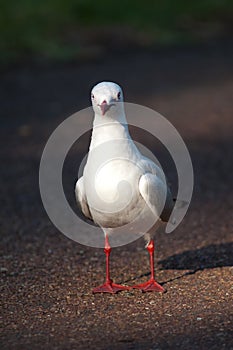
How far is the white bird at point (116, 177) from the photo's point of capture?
4.48 metres

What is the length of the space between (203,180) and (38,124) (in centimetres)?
282

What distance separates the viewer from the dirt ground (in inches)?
158

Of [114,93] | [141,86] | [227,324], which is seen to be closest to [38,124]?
[141,86]

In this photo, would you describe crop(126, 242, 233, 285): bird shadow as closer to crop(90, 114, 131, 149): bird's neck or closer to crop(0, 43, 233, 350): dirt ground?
crop(0, 43, 233, 350): dirt ground

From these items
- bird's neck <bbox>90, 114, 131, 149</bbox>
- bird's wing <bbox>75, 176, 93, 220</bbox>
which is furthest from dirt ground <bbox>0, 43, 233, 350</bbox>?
bird's neck <bbox>90, 114, 131, 149</bbox>

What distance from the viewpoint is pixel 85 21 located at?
53.0ft

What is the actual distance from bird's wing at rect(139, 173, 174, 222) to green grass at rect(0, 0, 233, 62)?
28.9 feet

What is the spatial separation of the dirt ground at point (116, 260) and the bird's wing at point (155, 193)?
1.50 feet

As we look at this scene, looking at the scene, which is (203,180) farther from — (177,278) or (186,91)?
(186,91)

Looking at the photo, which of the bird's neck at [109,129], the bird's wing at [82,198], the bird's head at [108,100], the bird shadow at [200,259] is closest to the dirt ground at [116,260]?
the bird shadow at [200,259]

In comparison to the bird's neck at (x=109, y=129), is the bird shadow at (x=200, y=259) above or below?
below

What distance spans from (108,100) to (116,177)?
15.8 inches

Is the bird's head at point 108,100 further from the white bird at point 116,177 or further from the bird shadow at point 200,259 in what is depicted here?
the bird shadow at point 200,259

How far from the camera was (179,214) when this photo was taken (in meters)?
5.34
